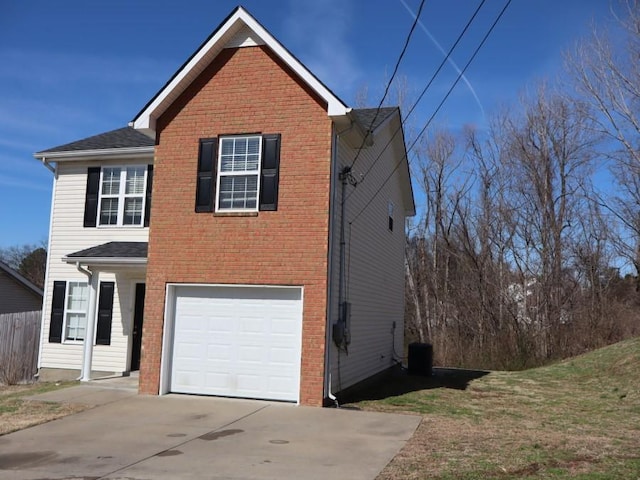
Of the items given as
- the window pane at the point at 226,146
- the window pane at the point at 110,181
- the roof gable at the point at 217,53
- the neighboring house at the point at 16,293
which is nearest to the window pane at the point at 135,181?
the window pane at the point at 110,181

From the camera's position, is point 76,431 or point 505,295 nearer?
point 76,431

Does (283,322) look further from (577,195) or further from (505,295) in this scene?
(577,195)

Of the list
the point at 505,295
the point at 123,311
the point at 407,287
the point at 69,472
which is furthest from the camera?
the point at 407,287

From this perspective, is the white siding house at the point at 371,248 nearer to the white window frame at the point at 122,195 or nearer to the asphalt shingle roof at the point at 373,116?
the asphalt shingle roof at the point at 373,116

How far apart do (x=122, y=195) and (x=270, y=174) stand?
19.3ft

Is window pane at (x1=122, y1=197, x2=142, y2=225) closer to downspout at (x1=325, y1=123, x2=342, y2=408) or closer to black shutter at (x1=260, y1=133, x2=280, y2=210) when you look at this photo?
black shutter at (x1=260, y1=133, x2=280, y2=210)

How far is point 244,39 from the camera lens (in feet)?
41.9

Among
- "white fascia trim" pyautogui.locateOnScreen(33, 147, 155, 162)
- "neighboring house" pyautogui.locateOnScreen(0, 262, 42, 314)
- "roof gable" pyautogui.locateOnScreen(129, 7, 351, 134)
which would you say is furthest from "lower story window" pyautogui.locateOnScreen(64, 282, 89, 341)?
"neighboring house" pyautogui.locateOnScreen(0, 262, 42, 314)

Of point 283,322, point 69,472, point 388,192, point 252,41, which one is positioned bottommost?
point 69,472

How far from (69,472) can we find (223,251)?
596 centimetres

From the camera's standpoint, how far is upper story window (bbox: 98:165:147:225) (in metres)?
16.1

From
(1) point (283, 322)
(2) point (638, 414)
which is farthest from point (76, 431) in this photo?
(2) point (638, 414)

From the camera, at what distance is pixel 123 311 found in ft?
51.7

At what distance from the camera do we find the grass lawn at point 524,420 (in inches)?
281
